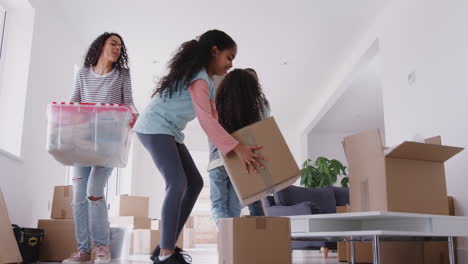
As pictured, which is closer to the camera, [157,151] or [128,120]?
[157,151]

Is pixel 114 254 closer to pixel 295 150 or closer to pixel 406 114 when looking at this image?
pixel 406 114

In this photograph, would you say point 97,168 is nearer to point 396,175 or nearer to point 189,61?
point 189,61

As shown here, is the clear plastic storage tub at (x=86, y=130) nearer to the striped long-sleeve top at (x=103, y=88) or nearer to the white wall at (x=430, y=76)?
the striped long-sleeve top at (x=103, y=88)

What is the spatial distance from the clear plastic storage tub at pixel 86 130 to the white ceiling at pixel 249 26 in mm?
2268

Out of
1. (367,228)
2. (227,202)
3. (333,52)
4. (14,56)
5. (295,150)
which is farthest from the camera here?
(295,150)

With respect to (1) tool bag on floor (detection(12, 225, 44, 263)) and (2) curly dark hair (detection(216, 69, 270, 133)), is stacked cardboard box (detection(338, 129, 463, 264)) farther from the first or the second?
(1) tool bag on floor (detection(12, 225, 44, 263))

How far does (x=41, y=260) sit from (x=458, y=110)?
304 centimetres

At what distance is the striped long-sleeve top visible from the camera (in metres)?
2.62

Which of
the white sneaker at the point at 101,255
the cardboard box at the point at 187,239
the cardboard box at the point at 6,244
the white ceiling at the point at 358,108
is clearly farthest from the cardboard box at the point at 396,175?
the cardboard box at the point at 187,239

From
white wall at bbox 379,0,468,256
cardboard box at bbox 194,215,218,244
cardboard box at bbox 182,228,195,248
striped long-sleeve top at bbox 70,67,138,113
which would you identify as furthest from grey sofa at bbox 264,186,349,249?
cardboard box at bbox 194,215,218,244

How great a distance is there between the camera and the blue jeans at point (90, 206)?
2.47 metres

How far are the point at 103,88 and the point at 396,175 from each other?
1553 millimetres

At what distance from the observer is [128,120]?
2.32 meters

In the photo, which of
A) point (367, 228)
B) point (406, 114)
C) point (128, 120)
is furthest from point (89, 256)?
point (406, 114)
